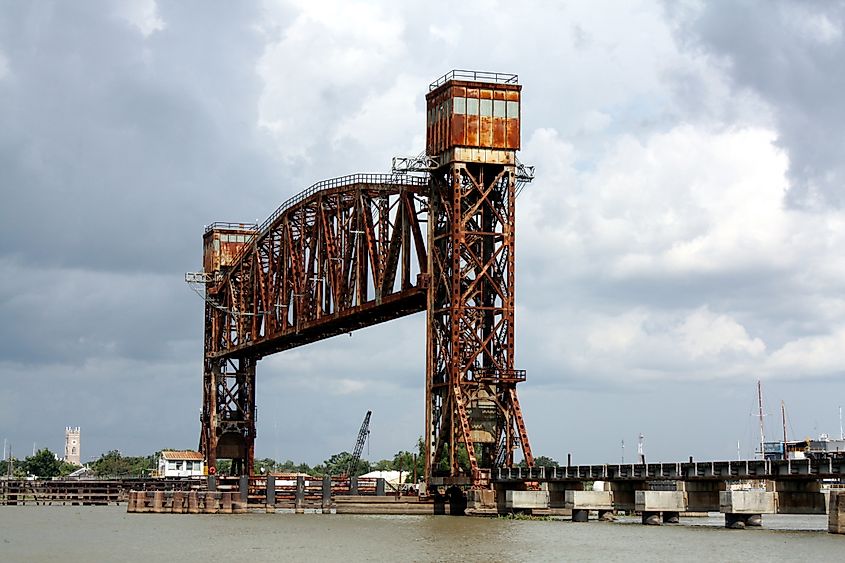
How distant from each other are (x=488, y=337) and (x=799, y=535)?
103 ft

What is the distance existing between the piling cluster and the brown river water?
15419mm

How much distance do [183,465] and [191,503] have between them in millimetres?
43129

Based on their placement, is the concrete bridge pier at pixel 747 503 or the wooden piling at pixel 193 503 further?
the wooden piling at pixel 193 503

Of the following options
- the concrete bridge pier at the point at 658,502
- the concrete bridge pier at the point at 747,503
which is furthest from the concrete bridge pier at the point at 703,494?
the concrete bridge pier at the point at 747,503

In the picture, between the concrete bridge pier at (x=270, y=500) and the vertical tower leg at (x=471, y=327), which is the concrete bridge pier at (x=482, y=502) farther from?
the concrete bridge pier at (x=270, y=500)

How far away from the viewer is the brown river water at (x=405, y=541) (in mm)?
58969

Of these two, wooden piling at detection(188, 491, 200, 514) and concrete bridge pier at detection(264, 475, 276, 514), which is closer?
concrete bridge pier at detection(264, 475, 276, 514)

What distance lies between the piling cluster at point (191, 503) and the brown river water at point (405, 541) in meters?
15.4

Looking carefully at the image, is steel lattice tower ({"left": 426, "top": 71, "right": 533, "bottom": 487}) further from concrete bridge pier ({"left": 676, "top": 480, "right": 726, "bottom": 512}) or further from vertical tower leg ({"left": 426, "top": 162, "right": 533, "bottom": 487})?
concrete bridge pier ({"left": 676, "top": 480, "right": 726, "bottom": 512})

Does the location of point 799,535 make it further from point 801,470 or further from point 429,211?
point 429,211

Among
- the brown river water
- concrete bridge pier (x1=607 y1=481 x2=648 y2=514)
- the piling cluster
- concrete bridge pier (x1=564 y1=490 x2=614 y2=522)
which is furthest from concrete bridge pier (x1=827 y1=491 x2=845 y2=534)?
the piling cluster

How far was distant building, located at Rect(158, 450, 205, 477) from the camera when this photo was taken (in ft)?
493

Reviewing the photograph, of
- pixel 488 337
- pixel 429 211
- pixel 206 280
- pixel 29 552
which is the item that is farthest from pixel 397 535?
pixel 206 280

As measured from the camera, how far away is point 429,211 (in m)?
99.2
